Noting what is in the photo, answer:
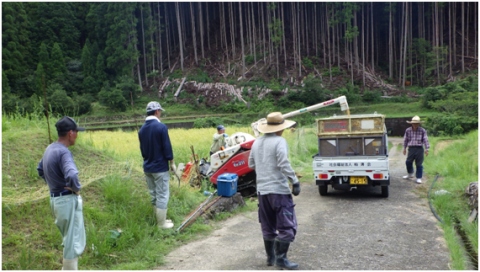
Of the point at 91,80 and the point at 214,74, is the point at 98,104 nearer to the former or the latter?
the point at 91,80

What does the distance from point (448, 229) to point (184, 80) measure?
3476 cm

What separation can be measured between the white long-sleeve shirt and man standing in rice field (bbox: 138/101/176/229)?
5.41 ft

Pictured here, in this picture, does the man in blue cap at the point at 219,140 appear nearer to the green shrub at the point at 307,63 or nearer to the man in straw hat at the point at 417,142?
the man in straw hat at the point at 417,142

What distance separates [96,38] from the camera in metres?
40.8

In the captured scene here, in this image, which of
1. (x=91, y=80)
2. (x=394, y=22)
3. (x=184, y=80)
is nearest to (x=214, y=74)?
(x=184, y=80)

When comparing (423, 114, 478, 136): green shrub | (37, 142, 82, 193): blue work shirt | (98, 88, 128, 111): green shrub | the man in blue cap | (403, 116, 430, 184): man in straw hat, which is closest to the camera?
(37, 142, 82, 193): blue work shirt

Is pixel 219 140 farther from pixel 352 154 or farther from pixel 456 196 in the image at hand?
pixel 456 196

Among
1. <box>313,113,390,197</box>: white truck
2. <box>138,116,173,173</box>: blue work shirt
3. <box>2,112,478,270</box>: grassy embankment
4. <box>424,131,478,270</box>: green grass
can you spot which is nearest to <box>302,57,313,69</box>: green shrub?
<box>424,131,478,270</box>: green grass

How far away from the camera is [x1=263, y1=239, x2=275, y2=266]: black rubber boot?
4418 millimetres

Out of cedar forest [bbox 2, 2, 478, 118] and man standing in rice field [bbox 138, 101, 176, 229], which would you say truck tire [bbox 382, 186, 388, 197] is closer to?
man standing in rice field [bbox 138, 101, 176, 229]

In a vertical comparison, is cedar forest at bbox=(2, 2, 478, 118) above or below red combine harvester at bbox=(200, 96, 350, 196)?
above

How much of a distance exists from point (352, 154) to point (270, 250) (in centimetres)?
431

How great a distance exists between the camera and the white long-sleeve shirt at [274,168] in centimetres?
426

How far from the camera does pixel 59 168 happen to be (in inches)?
147
